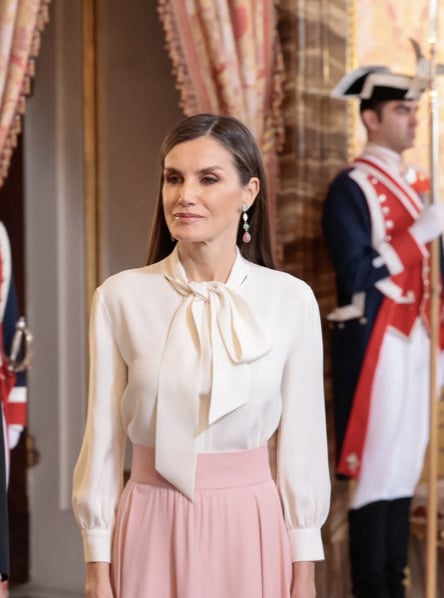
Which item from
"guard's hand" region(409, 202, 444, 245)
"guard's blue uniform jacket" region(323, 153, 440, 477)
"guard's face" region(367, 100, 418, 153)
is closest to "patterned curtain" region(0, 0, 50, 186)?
"guard's blue uniform jacket" region(323, 153, 440, 477)

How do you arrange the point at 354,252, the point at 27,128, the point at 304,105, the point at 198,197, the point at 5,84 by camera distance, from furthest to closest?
the point at 27,128 < the point at 304,105 < the point at 354,252 < the point at 5,84 < the point at 198,197

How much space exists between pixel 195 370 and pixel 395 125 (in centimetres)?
247

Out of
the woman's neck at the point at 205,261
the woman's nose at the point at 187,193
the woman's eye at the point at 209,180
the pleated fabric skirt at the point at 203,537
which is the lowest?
the pleated fabric skirt at the point at 203,537

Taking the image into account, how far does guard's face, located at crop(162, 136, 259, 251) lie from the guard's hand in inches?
82.9

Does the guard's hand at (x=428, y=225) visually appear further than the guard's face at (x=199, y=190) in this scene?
Yes

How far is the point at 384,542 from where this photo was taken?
4262 millimetres

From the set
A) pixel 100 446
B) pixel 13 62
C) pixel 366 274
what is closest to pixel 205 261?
pixel 100 446

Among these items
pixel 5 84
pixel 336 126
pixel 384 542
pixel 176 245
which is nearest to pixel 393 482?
pixel 384 542

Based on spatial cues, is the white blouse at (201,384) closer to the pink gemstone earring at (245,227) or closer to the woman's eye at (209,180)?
the pink gemstone earring at (245,227)

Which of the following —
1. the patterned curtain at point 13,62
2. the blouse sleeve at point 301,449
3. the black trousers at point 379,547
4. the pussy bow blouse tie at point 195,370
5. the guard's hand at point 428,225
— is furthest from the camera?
the black trousers at point 379,547

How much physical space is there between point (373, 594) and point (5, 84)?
7.54ft

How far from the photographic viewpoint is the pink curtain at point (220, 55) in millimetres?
4160

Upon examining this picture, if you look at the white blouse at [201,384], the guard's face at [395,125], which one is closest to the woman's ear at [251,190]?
the white blouse at [201,384]

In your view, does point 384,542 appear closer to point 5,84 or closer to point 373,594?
point 373,594
